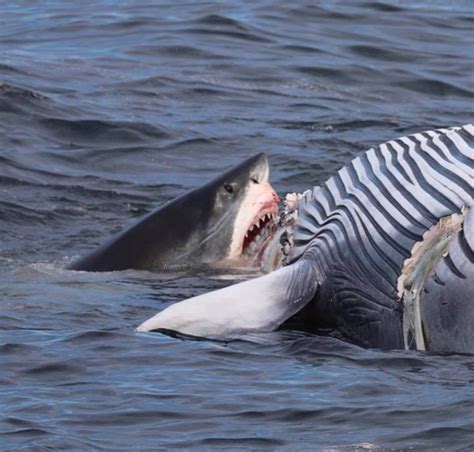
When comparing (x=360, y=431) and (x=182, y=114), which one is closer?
(x=360, y=431)

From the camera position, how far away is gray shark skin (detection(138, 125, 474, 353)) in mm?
6867

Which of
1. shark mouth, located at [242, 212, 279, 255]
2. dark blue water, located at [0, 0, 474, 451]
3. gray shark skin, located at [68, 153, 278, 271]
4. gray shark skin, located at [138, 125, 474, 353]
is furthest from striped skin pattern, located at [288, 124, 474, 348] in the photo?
gray shark skin, located at [68, 153, 278, 271]

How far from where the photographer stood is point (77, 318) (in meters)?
8.13

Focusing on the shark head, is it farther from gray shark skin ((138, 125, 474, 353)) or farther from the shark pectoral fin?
the shark pectoral fin

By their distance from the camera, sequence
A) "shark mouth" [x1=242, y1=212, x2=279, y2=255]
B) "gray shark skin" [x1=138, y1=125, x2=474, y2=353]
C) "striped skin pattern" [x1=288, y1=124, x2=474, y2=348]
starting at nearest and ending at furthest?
"gray shark skin" [x1=138, y1=125, x2=474, y2=353] < "striped skin pattern" [x1=288, y1=124, x2=474, y2=348] < "shark mouth" [x1=242, y1=212, x2=279, y2=255]

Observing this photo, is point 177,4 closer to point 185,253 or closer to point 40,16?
point 40,16

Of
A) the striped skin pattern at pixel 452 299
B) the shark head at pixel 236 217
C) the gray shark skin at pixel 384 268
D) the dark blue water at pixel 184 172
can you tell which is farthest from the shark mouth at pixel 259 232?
the striped skin pattern at pixel 452 299

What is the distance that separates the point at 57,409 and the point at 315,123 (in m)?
8.64

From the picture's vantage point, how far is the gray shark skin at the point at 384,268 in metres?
6.87

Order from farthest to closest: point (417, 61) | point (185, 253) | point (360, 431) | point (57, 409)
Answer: point (417, 61) → point (185, 253) → point (57, 409) → point (360, 431)

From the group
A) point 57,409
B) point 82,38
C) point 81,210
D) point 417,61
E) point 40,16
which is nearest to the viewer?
point 57,409

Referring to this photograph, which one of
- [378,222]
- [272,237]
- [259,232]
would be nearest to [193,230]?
[259,232]

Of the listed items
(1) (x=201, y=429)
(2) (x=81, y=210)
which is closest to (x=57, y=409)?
(1) (x=201, y=429)

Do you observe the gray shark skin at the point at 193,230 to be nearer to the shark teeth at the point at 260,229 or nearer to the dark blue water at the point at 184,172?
the shark teeth at the point at 260,229
